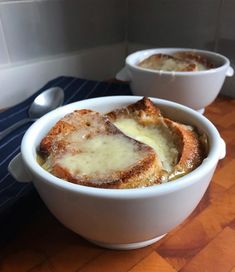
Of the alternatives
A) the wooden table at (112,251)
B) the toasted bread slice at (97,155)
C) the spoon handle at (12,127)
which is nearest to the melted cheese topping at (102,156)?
the toasted bread slice at (97,155)

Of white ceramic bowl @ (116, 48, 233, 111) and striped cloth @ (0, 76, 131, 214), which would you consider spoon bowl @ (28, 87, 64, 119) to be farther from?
white ceramic bowl @ (116, 48, 233, 111)

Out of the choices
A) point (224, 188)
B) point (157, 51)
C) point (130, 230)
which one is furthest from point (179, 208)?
point (157, 51)

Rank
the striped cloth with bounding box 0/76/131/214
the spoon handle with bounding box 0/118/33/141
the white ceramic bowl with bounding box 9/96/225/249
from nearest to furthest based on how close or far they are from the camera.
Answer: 1. the white ceramic bowl with bounding box 9/96/225/249
2. the striped cloth with bounding box 0/76/131/214
3. the spoon handle with bounding box 0/118/33/141

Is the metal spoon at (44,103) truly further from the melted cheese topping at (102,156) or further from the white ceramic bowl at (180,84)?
the melted cheese topping at (102,156)

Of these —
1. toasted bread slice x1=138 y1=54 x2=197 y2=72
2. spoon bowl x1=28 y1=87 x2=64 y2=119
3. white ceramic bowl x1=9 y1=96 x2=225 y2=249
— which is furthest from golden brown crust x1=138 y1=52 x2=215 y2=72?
white ceramic bowl x1=9 y1=96 x2=225 y2=249

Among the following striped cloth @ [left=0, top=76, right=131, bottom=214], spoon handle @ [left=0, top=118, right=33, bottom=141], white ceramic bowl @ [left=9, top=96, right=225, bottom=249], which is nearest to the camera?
white ceramic bowl @ [left=9, top=96, right=225, bottom=249]

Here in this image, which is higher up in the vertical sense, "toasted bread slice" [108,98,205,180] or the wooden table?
"toasted bread slice" [108,98,205,180]

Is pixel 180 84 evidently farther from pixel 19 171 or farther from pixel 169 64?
pixel 19 171
